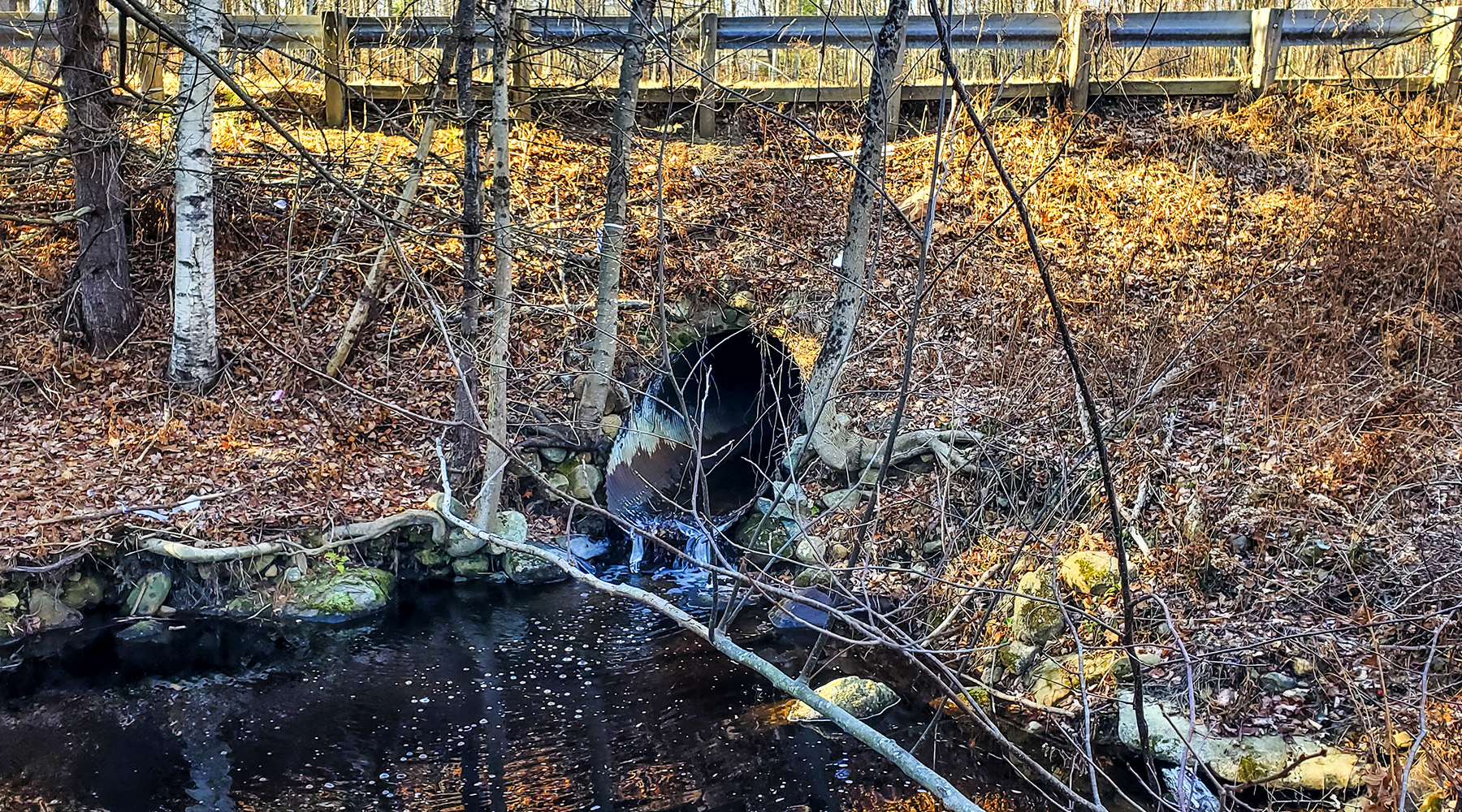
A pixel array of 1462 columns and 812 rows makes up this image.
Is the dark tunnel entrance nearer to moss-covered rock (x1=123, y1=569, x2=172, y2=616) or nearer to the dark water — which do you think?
the dark water

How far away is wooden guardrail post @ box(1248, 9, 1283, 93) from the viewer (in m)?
12.1

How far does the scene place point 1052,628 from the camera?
273 inches

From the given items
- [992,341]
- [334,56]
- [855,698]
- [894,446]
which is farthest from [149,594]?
[992,341]

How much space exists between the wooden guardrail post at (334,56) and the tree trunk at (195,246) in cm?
224

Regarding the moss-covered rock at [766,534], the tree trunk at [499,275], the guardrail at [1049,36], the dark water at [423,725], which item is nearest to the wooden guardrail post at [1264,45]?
the guardrail at [1049,36]

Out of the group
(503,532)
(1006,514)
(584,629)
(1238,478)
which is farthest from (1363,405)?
(503,532)

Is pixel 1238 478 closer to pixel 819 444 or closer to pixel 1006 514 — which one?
pixel 1006 514

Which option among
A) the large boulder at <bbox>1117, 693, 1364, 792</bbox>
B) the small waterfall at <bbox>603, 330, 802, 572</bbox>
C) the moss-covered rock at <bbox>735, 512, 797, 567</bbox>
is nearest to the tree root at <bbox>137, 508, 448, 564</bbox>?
→ the small waterfall at <bbox>603, 330, 802, 572</bbox>

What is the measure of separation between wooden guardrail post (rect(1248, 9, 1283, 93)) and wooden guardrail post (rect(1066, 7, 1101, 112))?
1942 mm

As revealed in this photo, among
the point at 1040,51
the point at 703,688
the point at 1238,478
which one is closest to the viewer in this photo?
the point at 703,688

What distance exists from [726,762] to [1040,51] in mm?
10222

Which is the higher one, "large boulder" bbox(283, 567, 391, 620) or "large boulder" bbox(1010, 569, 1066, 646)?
"large boulder" bbox(1010, 569, 1066, 646)

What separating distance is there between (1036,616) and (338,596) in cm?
550

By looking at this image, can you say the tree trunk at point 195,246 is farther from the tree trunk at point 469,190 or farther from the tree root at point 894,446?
the tree root at point 894,446
